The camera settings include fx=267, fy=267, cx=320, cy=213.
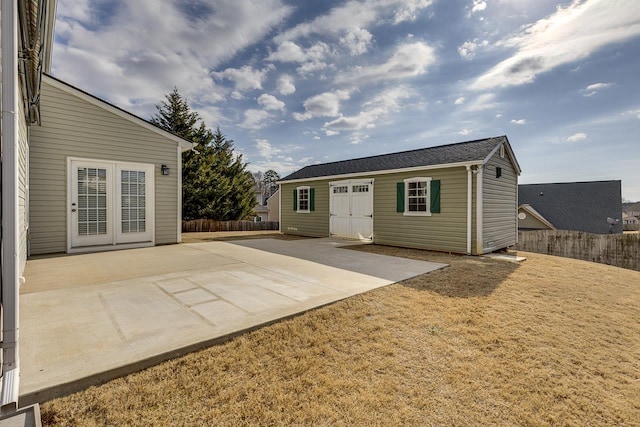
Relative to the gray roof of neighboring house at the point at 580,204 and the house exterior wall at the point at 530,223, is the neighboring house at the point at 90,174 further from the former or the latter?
the gray roof of neighboring house at the point at 580,204

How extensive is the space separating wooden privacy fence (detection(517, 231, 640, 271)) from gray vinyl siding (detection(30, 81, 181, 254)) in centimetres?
1392

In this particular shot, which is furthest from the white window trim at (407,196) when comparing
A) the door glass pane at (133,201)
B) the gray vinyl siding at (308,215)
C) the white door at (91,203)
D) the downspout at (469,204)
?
the white door at (91,203)

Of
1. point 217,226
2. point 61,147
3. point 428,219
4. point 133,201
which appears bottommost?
point 217,226

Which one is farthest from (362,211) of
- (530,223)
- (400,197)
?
(530,223)

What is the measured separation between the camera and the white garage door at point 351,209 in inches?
384

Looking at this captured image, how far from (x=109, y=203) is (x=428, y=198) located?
8.87 m

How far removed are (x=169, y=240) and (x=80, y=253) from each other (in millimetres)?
2036

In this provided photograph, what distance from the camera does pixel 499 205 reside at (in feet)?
27.9

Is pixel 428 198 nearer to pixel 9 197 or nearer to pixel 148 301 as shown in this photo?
pixel 148 301

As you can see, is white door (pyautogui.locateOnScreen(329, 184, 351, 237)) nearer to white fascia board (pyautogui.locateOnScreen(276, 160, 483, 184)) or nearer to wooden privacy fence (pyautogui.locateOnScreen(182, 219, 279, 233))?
white fascia board (pyautogui.locateOnScreen(276, 160, 483, 184))

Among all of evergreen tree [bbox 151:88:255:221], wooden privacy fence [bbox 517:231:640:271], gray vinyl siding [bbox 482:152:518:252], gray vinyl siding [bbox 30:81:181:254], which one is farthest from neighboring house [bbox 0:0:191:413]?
wooden privacy fence [bbox 517:231:640:271]

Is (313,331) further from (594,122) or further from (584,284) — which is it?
(594,122)

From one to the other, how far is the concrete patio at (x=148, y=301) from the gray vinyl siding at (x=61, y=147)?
42.2 inches

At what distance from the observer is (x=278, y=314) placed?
2.88 m
